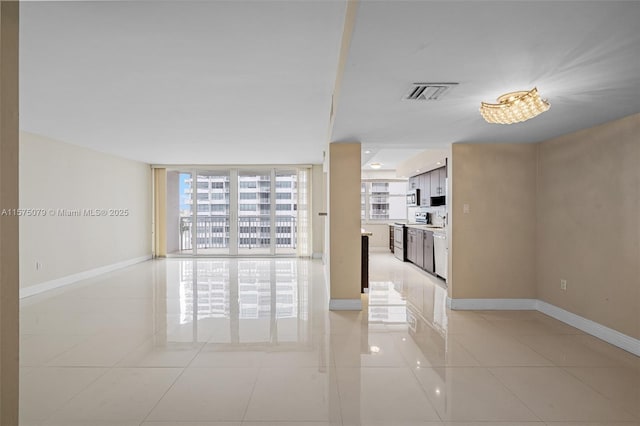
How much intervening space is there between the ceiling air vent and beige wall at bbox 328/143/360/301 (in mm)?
1883

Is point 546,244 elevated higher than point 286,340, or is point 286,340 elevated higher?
point 546,244

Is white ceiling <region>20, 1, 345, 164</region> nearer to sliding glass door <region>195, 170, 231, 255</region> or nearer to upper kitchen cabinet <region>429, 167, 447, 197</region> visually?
upper kitchen cabinet <region>429, 167, 447, 197</region>

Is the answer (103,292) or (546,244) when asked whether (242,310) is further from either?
(546,244)

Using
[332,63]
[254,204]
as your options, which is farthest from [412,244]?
[332,63]

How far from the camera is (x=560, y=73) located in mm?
2244

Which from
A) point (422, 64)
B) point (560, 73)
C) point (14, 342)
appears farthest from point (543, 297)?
point (14, 342)

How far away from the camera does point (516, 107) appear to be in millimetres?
2586

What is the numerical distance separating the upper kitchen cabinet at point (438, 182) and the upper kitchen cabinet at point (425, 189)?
192mm

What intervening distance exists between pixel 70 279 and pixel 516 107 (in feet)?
23.2

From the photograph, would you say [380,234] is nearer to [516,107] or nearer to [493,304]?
[493,304]

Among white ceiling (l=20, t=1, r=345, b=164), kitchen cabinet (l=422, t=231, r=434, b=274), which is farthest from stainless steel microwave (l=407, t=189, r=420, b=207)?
white ceiling (l=20, t=1, r=345, b=164)

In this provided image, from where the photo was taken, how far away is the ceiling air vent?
8.03ft

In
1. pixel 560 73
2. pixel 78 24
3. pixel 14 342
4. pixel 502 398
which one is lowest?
pixel 502 398

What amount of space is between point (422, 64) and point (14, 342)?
97.1 inches
